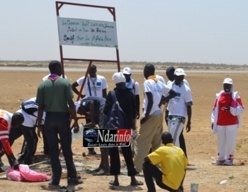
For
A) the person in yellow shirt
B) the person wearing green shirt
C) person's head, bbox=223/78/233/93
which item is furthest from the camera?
person's head, bbox=223/78/233/93

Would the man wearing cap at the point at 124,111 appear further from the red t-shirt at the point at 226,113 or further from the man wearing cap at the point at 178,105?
the red t-shirt at the point at 226,113

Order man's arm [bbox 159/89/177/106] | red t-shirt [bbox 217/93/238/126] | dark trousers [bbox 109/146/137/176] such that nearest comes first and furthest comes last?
dark trousers [bbox 109/146/137/176], man's arm [bbox 159/89/177/106], red t-shirt [bbox 217/93/238/126]

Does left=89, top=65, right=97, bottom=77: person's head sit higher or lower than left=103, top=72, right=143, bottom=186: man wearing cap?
higher

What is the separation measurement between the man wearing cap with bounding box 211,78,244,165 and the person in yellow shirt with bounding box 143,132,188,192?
3.46m

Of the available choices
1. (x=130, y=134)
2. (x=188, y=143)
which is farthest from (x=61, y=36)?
(x=188, y=143)

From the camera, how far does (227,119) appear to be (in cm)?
1160

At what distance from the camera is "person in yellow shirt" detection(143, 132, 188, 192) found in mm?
8164

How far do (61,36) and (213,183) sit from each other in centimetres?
348

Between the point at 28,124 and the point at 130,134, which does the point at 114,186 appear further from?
the point at 28,124

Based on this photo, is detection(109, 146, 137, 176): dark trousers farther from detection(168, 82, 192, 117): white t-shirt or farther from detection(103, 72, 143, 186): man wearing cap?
detection(168, 82, 192, 117): white t-shirt

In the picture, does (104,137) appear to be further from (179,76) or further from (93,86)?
(93,86)

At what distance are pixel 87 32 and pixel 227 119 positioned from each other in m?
2.95

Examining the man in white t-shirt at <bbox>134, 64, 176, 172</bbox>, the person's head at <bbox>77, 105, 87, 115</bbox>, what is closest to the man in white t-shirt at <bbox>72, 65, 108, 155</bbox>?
the person's head at <bbox>77, 105, 87, 115</bbox>

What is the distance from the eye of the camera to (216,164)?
11688 millimetres
